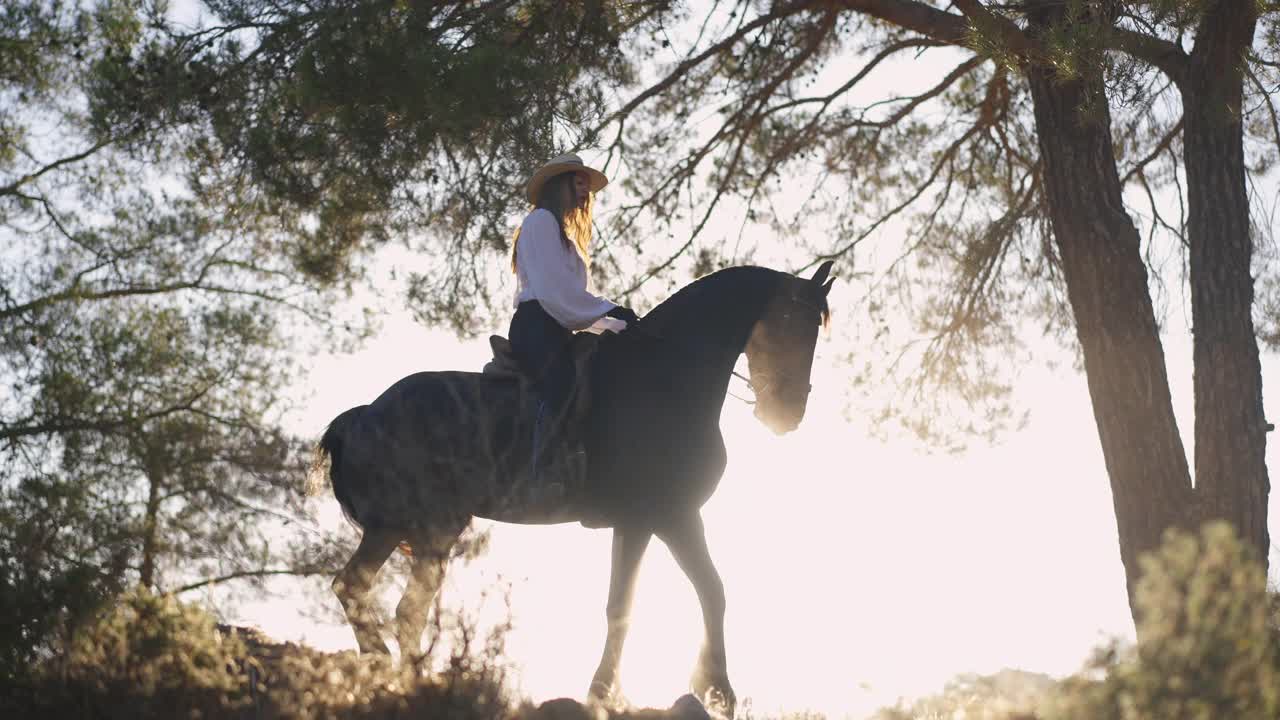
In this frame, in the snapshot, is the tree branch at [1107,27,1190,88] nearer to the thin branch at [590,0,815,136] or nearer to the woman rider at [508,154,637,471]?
the thin branch at [590,0,815,136]

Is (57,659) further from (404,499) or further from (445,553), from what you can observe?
(404,499)

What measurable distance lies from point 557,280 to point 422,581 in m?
1.43

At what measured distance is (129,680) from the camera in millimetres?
3605

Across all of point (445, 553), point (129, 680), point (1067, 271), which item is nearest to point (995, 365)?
point (1067, 271)

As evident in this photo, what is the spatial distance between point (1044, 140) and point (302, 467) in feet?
20.4

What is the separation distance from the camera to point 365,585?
5148mm

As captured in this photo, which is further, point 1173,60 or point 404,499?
point 1173,60

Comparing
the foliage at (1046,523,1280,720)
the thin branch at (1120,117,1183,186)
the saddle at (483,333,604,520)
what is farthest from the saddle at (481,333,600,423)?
the thin branch at (1120,117,1183,186)

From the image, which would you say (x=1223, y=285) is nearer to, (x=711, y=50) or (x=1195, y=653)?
(x=711, y=50)

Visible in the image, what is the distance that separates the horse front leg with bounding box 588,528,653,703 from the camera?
16.9 feet

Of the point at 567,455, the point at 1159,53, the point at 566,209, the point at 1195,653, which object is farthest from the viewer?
the point at 1159,53

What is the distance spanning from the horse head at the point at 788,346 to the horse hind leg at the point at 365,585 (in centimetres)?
182

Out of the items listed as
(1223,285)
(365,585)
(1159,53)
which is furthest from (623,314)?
(1159,53)

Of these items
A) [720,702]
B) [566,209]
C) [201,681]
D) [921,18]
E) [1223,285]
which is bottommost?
[201,681]
